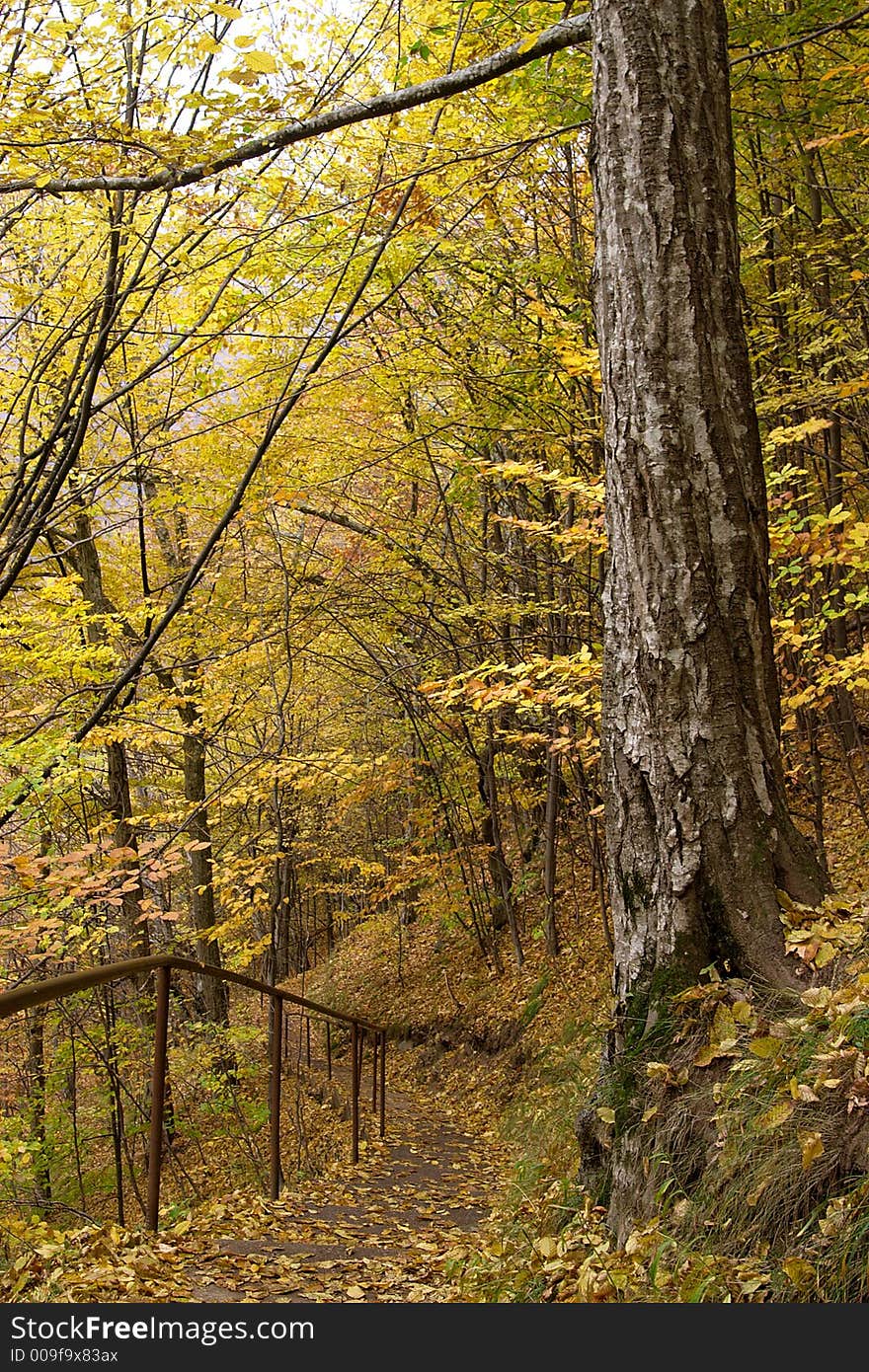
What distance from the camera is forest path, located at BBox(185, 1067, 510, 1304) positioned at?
324 centimetres

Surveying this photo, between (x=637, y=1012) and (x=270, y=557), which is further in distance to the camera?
(x=270, y=557)

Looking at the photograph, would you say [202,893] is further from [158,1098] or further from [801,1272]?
[801,1272]

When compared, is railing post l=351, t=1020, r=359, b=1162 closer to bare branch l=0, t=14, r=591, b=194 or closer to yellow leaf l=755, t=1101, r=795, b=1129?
yellow leaf l=755, t=1101, r=795, b=1129

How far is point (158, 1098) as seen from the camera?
3633 mm

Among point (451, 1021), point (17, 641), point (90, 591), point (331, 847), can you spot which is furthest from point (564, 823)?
point (331, 847)

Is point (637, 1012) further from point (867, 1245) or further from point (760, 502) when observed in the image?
point (760, 502)

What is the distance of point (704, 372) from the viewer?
121 inches

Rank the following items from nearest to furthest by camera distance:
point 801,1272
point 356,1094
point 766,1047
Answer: point 801,1272
point 766,1047
point 356,1094

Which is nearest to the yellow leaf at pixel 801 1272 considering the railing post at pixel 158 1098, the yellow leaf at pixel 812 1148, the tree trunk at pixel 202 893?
the yellow leaf at pixel 812 1148

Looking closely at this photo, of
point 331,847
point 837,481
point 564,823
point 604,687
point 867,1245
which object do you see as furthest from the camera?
point 331,847

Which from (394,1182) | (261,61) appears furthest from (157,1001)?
(394,1182)

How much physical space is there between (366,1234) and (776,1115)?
2.94m

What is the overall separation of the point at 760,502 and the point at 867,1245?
2110 mm

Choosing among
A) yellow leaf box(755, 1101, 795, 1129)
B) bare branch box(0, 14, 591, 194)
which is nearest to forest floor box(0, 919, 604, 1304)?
yellow leaf box(755, 1101, 795, 1129)
